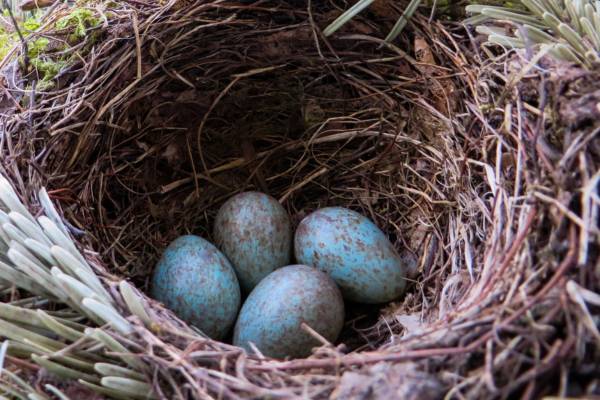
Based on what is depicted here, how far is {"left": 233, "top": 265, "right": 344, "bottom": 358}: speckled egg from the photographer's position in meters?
1.38

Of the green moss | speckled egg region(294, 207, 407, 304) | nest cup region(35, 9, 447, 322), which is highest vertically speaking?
the green moss

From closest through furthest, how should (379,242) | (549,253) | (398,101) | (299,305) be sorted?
(549,253) → (299,305) → (379,242) → (398,101)

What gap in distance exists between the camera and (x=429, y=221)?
5.30 feet

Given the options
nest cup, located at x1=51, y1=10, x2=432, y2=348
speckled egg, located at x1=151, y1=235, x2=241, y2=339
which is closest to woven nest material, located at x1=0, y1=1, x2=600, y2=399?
nest cup, located at x1=51, y1=10, x2=432, y2=348

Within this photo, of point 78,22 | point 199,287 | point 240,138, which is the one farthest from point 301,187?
point 78,22

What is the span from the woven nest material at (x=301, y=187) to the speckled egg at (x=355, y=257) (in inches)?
2.9

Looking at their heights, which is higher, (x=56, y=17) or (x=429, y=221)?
(x=56, y=17)

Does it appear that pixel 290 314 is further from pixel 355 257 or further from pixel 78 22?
pixel 78 22

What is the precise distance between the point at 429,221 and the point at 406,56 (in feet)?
1.40

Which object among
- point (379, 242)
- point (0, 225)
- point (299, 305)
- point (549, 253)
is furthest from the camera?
point (379, 242)

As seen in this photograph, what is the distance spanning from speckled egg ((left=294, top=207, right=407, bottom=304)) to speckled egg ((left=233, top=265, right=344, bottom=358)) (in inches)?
3.4

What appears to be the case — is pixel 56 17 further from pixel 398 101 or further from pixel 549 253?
pixel 549 253

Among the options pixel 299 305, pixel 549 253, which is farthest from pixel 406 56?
pixel 549 253

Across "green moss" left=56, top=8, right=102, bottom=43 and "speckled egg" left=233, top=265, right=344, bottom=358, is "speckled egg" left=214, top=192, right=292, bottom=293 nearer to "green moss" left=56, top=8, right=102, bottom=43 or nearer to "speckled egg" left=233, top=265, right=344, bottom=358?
"speckled egg" left=233, top=265, right=344, bottom=358
